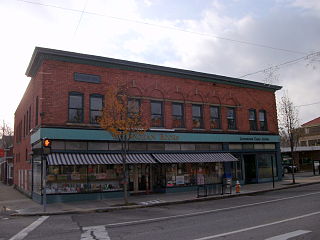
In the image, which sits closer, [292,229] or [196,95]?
[292,229]

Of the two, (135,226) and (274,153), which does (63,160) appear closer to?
(135,226)

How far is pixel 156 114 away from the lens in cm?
2323

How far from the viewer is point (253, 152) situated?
27.9m

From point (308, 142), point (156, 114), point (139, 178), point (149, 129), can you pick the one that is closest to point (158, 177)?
point (139, 178)

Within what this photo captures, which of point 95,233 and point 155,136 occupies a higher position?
point 155,136

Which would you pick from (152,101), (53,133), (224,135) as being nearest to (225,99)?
(224,135)

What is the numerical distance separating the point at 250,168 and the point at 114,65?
1513 centimetres

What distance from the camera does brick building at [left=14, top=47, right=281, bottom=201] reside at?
19250 millimetres

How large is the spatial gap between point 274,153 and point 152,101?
44.8 ft

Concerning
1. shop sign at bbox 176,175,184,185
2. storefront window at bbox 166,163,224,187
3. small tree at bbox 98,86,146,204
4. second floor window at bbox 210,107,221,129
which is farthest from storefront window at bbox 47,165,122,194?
second floor window at bbox 210,107,221,129

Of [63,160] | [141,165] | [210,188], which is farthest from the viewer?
[141,165]

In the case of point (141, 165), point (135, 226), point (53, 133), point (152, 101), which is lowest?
point (135, 226)

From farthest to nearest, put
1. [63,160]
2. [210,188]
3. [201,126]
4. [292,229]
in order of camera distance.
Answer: [201,126] → [210,188] → [63,160] → [292,229]

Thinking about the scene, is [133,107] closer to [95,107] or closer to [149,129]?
[95,107]
